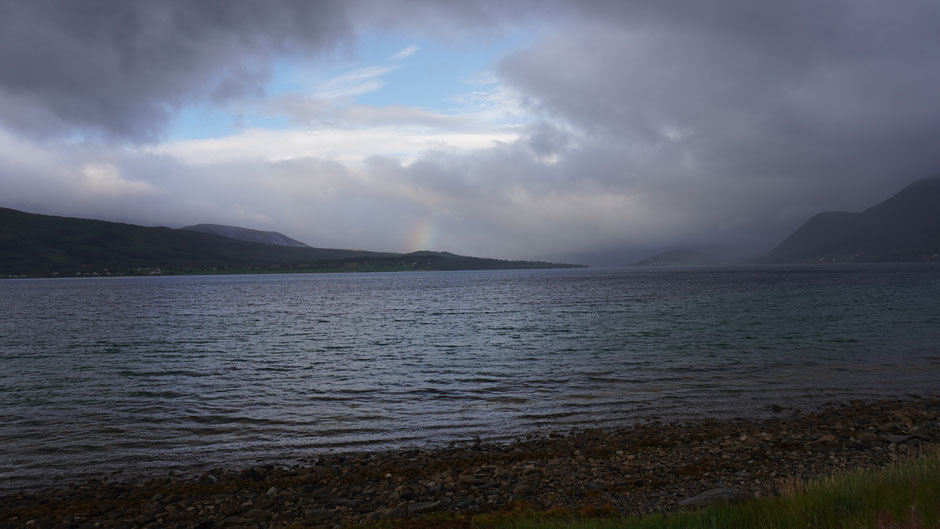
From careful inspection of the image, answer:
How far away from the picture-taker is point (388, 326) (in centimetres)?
6134

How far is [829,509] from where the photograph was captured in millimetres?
7816

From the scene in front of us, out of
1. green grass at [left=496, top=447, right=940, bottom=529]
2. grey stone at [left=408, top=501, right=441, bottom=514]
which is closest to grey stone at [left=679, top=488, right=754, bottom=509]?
green grass at [left=496, top=447, right=940, bottom=529]

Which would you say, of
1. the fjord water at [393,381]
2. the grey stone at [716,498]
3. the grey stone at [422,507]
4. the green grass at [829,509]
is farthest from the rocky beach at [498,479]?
the fjord water at [393,381]

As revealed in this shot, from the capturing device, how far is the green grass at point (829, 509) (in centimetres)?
725

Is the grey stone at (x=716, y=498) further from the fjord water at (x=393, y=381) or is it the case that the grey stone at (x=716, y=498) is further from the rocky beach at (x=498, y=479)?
the fjord water at (x=393, y=381)

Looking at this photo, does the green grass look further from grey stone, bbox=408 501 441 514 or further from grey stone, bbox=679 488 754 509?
grey stone, bbox=408 501 441 514

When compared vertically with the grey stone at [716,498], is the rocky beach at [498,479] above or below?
below

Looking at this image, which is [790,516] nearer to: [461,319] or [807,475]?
[807,475]

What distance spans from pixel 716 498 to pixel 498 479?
583 centimetres

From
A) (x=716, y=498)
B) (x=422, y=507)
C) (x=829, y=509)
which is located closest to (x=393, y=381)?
(x=422, y=507)

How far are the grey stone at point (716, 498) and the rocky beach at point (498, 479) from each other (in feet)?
0.88

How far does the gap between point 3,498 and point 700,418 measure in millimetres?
24029

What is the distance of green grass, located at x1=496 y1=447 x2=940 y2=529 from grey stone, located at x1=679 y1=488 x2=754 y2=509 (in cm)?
78

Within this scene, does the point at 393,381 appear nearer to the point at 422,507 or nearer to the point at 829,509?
the point at 422,507
